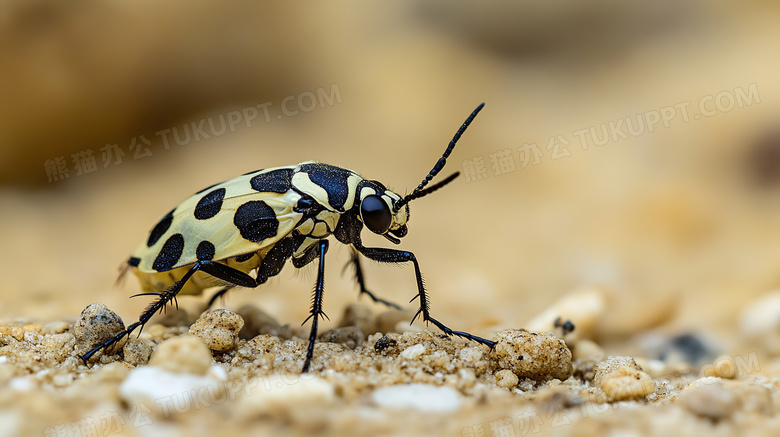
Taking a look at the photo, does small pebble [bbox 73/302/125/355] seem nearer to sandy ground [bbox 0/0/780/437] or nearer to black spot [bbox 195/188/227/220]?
sandy ground [bbox 0/0/780/437]

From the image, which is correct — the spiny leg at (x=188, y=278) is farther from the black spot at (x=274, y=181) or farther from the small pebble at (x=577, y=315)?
the small pebble at (x=577, y=315)

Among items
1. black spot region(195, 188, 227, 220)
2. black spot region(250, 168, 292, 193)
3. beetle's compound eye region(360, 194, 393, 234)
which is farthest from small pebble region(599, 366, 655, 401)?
black spot region(195, 188, 227, 220)

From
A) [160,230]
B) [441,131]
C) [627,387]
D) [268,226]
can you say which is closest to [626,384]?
[627,387]

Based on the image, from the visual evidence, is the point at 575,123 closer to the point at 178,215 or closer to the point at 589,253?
the point at 589,253

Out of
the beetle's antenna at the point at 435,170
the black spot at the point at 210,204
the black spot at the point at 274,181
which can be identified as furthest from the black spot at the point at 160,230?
the beetle's antenna at the point at 435,170

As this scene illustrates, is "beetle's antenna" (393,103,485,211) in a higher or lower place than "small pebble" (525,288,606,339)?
higher

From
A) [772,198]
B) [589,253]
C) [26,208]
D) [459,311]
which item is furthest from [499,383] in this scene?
[26,208]

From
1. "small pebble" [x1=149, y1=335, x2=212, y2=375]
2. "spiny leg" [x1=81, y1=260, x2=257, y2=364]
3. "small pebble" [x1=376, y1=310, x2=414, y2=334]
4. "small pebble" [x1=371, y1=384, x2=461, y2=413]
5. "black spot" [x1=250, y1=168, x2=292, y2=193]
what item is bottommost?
"small pebble" [x1=371, y1=384, x2=461, y2=413]
